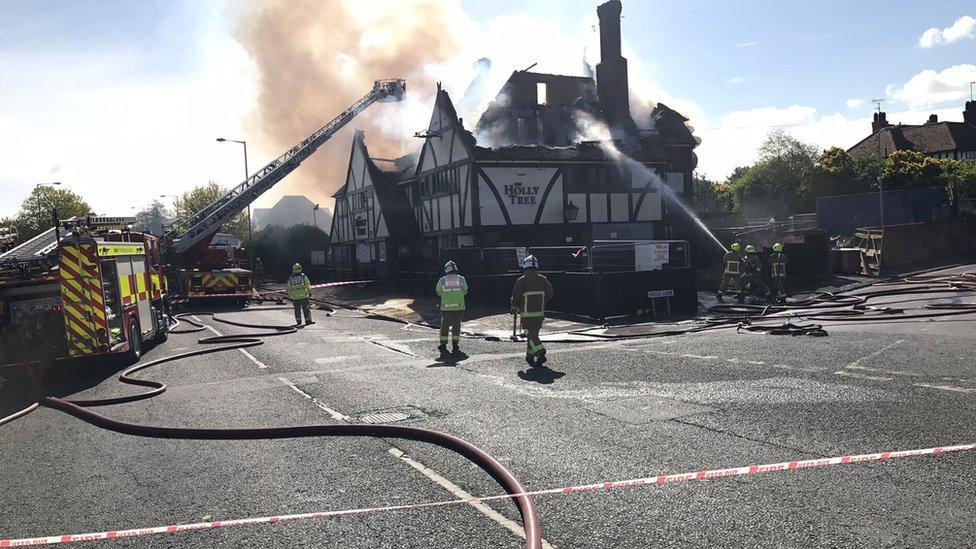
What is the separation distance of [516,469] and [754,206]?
222ft

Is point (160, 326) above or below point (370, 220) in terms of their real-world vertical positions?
below

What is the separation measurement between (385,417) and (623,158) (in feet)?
82.8

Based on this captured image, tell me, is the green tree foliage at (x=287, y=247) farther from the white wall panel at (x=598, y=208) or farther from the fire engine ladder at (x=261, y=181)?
the white wall panel at (x=598, y=208)

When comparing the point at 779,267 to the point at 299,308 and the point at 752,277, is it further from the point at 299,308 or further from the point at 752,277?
the point at 299,308

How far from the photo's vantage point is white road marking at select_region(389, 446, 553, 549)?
4.46 metres

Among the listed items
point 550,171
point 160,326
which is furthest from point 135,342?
point 550,171

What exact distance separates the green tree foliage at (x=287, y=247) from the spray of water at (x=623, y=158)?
25652mm

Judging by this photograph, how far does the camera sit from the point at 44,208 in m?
62.6

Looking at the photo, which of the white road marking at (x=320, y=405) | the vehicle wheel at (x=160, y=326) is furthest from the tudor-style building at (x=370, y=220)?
the white road marking at (x=320, y=405)

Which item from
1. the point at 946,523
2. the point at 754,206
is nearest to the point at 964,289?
the point at 946,523

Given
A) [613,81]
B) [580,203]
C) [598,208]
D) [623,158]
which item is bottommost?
[598,208]

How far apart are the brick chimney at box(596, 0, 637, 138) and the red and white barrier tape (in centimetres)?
3030

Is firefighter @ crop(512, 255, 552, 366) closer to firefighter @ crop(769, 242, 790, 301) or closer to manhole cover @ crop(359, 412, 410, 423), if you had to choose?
manhole cover @ crop(359, 412, 410, 423)

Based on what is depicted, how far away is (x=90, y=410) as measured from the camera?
8953mm
